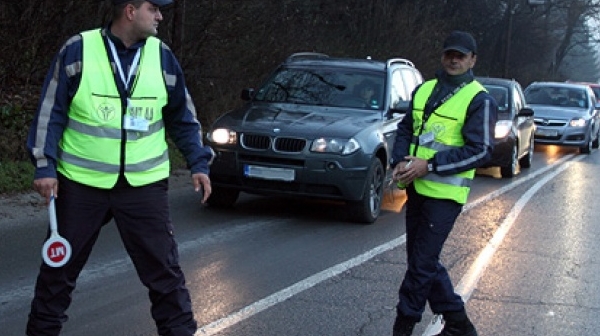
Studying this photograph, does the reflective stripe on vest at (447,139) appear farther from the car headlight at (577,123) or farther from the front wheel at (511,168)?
the car headlight at (577,123)

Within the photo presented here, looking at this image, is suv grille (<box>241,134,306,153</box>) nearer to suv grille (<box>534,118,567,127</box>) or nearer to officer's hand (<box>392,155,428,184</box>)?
officer's hand (<box>392,155,428,184</box>)

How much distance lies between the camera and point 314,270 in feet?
21.8

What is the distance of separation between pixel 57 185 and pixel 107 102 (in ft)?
1.47

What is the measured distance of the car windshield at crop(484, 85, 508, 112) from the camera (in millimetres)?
14836

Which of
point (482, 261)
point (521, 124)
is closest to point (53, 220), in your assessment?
point (482, 261)

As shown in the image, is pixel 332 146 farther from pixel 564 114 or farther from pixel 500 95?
pixel 564 114

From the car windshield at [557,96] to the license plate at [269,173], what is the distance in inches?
571

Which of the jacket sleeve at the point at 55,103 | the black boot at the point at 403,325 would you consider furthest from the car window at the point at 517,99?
the jacket sleeve at the point at 55,103

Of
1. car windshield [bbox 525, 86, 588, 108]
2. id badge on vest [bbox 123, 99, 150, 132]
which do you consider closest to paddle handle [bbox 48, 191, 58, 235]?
id badge on vest [bbox 123, 99, 150, 132]

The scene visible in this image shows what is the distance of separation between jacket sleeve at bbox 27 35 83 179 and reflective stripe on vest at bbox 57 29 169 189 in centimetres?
4

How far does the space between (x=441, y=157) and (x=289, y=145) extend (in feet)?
13.3

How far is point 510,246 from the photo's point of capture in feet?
26.6

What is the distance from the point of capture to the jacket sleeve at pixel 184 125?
3.96m

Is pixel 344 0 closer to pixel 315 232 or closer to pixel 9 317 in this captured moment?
pixel 315 232
